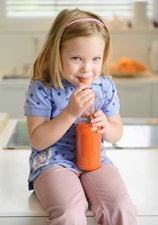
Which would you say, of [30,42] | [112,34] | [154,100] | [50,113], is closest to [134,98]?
[154,100]

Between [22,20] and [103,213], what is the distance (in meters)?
2.74

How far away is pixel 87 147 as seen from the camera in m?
1.17

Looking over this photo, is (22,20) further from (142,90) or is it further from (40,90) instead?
(40,90)

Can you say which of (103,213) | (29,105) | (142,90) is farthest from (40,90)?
(142,90)

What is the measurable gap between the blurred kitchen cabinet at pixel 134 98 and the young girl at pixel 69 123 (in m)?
1.91

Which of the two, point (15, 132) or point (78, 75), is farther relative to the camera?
point (15, 132)

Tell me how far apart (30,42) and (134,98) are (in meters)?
0.97

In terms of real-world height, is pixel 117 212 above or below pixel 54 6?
below

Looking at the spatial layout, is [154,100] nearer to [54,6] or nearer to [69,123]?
[54,6]

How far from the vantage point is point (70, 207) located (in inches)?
41.3

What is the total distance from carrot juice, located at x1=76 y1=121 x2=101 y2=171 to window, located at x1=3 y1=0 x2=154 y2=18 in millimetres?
2560

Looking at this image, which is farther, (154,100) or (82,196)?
(154,100)

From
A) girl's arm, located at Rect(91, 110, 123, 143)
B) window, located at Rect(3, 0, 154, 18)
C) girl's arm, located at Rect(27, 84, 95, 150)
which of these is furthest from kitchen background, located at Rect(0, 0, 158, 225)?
girl's arm, located at Rect(27, 84, 95, 150)

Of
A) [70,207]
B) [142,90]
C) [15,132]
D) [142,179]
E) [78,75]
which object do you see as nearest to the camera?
[70,207]
